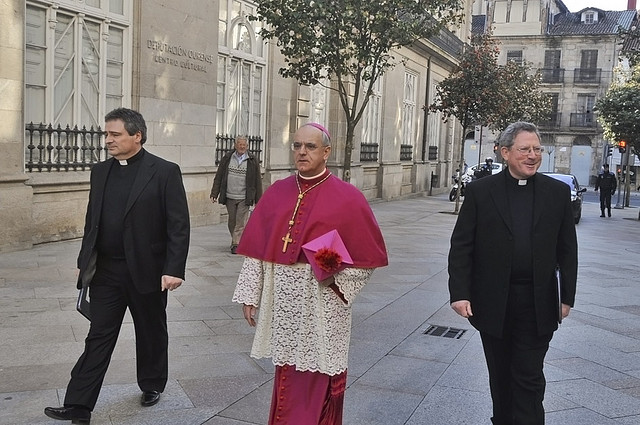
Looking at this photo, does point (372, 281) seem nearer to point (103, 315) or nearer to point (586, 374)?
point (586, 374)

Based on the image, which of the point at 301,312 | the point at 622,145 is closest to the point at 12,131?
the point at 301,312

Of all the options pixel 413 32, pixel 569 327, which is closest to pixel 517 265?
pixel 569 327

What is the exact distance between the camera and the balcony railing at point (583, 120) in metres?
60.6

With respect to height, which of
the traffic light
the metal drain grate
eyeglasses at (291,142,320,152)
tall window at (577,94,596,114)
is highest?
tall window at (577,94,596,114)

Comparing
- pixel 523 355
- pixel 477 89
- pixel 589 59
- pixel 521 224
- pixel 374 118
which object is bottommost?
pixel 523 355

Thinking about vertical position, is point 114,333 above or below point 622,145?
below

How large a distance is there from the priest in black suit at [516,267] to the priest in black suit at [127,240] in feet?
5.80

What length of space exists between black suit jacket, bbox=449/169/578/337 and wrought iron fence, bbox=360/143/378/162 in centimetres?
Result: 1993

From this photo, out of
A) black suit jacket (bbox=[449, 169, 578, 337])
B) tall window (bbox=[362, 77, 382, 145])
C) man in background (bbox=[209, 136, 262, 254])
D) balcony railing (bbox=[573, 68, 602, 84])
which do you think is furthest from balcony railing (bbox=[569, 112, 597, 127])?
black suit jacket (bbox=[449, 169, 578, 337])

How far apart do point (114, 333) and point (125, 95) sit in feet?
29.1

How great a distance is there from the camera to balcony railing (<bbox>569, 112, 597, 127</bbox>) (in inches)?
2387

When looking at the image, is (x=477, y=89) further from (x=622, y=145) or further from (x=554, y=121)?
(x=554, y=121)

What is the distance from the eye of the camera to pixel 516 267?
388 centimetres

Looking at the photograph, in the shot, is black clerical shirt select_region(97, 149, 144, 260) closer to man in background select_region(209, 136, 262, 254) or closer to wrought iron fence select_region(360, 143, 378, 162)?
man in background select_region(209, 136, 262, 254)
